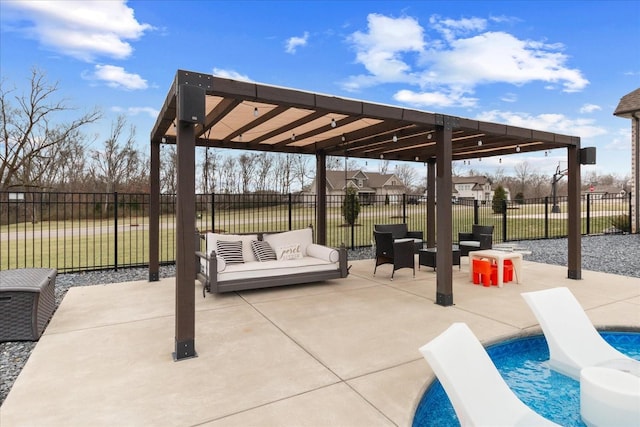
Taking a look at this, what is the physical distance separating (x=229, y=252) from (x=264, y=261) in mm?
637

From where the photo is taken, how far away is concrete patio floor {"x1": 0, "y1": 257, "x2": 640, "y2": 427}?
2402mm

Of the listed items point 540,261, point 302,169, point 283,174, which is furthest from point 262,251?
point 283,174

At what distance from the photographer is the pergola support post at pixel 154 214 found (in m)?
6.34

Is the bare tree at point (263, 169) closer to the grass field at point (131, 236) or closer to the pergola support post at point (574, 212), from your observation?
the grass field at point (131, 236)

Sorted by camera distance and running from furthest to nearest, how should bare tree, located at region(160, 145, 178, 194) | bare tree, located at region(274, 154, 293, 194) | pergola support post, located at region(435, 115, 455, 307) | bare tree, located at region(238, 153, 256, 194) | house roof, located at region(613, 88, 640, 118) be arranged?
bare tree, located at region(238, 153, 256, 194) → bare tree, located at region(274, 154, 293, 194) → bare tree, located at region(160, 145, 178, 194) → house roof, located at region(613, 88, 640, 118) → pergola support post, located at region(435, 115, 455, 307)

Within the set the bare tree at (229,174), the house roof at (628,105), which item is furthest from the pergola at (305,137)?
the bare tree at (229,174)

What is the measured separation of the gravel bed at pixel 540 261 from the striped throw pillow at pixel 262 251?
6.85 ft

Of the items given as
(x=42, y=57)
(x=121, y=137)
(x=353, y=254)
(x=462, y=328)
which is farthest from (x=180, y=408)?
(x=121, y=137)

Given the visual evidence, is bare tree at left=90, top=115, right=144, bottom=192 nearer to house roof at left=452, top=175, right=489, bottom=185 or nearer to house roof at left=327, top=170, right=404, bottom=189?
house roof at left=327, top=170, right=404, bottom=189

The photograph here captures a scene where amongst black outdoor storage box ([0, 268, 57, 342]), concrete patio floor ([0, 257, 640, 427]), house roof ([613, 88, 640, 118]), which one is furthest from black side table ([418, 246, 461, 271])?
house roof ([613, 88, 640, 118])

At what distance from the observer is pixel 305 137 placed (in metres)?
6.75

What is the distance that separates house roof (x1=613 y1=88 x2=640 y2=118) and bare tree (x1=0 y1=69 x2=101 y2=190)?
25.1m

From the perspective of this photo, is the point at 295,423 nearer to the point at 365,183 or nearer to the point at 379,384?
the point at 379,384

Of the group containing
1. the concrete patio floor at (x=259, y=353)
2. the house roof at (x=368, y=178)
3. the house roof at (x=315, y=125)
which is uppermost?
the house roof at (x=368, y=178)
